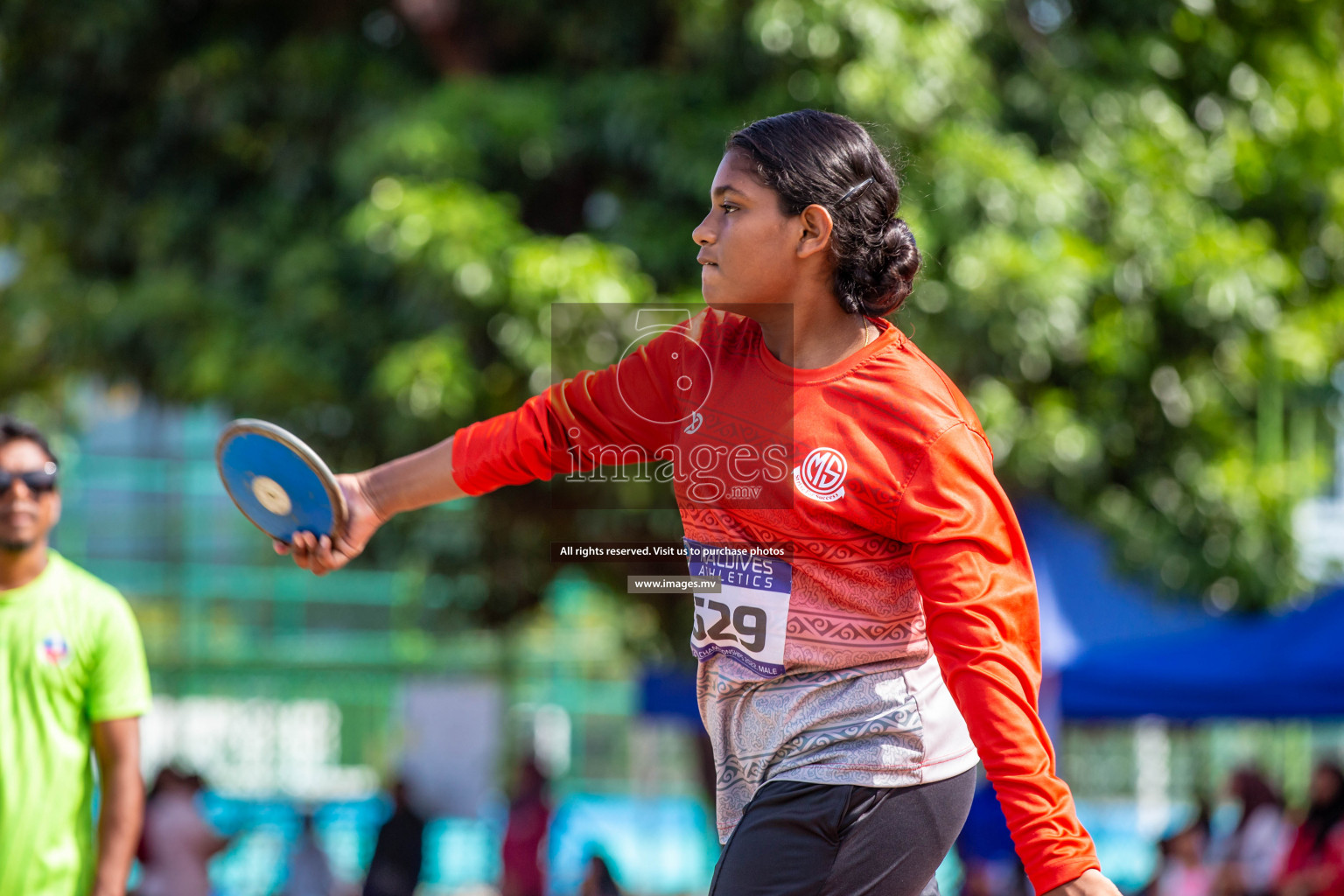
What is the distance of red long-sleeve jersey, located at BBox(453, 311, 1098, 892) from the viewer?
1971mm

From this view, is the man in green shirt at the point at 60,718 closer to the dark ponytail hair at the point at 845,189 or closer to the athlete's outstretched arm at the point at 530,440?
the athlete's outstretched arm at the point at 530,440

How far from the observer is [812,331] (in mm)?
2324

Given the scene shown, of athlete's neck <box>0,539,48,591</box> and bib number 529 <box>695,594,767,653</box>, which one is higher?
athlete's neck <box>0,539,48,591</box>

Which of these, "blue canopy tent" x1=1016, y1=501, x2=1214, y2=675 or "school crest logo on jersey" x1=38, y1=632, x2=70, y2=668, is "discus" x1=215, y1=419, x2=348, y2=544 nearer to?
"school crest logo on jersey" x1=38, y1=632, x2=70, y2=668

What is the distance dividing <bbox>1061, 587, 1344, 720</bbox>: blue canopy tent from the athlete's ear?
569cm

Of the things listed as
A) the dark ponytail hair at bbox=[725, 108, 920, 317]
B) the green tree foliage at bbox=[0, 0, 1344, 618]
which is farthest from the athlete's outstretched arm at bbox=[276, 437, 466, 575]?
the green tree foliage at bbox=[0, 0, 1344, 618]

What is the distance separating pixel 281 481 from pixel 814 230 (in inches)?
38.9

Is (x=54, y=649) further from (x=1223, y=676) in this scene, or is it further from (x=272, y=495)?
(x=1223, y=676)

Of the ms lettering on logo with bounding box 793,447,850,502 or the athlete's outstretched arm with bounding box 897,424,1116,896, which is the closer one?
the athlete's outstretched arm with bounding box 897,424,1116,896

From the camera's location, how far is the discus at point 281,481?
235 centimetres

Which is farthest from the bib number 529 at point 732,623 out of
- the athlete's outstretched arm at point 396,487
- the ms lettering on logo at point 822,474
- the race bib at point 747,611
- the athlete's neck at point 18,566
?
the athlete's neck at point 18,566

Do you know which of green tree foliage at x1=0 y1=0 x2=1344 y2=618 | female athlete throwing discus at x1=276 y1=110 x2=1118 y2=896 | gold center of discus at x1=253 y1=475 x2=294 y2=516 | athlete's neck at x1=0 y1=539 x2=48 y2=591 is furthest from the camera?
green tree foliage at x1=0 y1=0 x2=1344 y2=618

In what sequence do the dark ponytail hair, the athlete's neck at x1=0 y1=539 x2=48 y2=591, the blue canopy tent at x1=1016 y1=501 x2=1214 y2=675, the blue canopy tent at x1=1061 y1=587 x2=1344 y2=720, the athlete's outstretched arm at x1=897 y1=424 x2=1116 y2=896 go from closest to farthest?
the athlete's outstretched arm at x1=897 y1=424 x2=1116 y2=896, the dark ponytail hair, the athlete's neck at x1=0 y1=539 x2=48 y2=591, the blue canopy tent at x1=1061 y1=587 x2=1344 y2=720, the blue canopy tent at x1=1016 y1=501 x2=1214 y2=675

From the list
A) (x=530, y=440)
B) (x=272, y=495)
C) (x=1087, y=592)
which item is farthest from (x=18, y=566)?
(x=1087, y=592)
